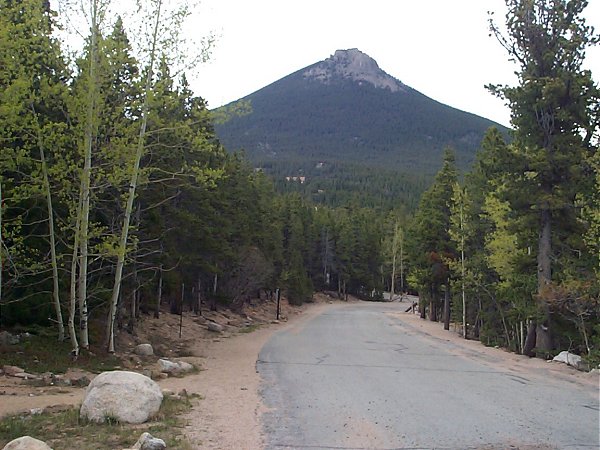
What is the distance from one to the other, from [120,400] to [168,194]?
47.5 ft

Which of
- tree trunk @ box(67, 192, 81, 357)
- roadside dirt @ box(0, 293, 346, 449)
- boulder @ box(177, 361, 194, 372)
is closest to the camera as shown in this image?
roadside dirt @ box(0, 293, 346, 449)

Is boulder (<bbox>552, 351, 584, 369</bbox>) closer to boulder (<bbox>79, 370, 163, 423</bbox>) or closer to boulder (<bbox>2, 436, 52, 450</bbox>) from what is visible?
boulder (<bbox>79, 370, 163, 423</bbox>)

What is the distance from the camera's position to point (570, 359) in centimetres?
1758

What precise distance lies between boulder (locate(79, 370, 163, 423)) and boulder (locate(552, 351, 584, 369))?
42.0ft

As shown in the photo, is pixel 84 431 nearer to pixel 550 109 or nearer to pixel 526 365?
pixel 526 365

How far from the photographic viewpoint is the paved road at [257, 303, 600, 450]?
7918 mm

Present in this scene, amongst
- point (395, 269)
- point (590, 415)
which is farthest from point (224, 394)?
point (395, 269)

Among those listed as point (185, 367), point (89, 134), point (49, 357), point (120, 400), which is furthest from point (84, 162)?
point (120, 400)

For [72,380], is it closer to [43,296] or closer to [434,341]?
[43,296]

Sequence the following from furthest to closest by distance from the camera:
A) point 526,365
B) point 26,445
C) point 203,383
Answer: point 526,365
point 203,383
point 26,445

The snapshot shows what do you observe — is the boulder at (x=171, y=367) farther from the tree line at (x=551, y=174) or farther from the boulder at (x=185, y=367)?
the tree line at (x=551, y=174)

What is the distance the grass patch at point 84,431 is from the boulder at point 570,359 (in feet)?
41.3

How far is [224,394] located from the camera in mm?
11930

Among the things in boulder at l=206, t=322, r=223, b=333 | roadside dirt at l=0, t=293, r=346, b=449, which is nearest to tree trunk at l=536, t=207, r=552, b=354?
roadside dirt at l=0, t=293, r=346, b=449
